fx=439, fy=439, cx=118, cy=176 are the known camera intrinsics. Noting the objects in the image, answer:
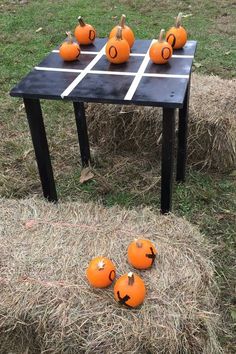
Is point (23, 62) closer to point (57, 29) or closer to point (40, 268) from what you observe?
point (57, 29)

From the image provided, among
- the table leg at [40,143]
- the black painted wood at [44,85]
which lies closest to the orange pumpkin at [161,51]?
the black painted wood at [44,85]

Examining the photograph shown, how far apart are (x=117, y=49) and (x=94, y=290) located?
1544mm

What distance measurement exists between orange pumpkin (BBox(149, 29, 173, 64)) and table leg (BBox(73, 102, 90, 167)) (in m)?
0.96

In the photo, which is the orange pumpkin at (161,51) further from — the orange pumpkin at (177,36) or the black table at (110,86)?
the orange pumpkin at (177,36)

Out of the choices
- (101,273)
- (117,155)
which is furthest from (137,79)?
(117,155)

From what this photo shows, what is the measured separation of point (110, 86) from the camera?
106 inches

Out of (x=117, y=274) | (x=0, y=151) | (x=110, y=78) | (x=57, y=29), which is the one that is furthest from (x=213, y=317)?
(x=57, y=29)

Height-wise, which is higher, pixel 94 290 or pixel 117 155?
pixel 94 290

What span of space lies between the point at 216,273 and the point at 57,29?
5.30m

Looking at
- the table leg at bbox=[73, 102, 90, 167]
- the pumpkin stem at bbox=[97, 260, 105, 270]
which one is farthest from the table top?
Answer: the pumpkin stem at bbox=[97, 260, 105, 270]

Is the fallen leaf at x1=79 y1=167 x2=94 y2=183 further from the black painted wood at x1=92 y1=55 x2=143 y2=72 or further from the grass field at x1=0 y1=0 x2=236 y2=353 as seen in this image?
the black painted wood at x1=92 y1=55 x2=143 y2=72

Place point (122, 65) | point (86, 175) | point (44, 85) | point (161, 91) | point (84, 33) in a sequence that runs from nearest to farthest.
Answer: point (161, 91) < point (44, 85) < point (122, 65) < point (84, 33) < point (86, 175)

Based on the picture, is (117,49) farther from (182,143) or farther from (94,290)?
(94,290)

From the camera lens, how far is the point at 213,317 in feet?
7.72
